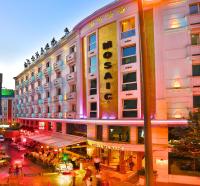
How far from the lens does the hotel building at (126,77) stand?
2303 centimetres

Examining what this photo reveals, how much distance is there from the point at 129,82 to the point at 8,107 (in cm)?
6086

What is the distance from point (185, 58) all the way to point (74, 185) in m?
13.3

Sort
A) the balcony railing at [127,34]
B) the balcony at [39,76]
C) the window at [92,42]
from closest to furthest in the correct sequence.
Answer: the balcony railing at [127,34] < the window at [92,42] < the balcony at [39,76]

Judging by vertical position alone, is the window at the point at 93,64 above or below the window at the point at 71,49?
below

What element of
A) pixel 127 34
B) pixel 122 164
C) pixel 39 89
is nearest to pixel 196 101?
pixel 127 34

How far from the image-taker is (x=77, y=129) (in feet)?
112

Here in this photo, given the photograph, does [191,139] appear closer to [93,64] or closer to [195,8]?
[195,8]

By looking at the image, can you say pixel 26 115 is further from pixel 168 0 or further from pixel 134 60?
pixel 168 0

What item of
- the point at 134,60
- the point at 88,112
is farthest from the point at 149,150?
the point at 88,112

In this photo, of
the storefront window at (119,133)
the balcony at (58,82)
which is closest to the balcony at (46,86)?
the balcony at (58,82)

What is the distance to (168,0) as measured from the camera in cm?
2392

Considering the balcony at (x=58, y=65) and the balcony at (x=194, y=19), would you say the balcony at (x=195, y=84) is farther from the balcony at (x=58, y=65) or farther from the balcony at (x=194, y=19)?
the balcony at (x=58, y=65)

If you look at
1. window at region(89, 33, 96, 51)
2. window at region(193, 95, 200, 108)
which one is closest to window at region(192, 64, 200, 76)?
window at region(193, 95, 200, 108)

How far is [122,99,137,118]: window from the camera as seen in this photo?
85.5 feet
